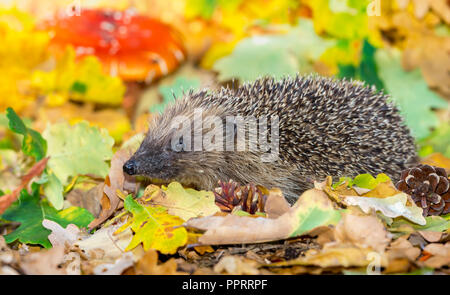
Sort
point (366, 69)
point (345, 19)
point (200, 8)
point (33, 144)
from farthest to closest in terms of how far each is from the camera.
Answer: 1. point (200, 8)
2. point (345, 19)
3. point (366, 69)
4. point (33, 144)

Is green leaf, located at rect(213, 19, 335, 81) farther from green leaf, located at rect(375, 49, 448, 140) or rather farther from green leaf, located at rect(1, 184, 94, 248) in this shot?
green leaf, located at rect(1, 184, 94, 248)

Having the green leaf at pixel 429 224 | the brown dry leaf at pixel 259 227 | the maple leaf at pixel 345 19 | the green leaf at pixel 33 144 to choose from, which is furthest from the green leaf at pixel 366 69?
the green leaf at pixel 33 144

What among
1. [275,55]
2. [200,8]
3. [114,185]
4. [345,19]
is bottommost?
[114,185]

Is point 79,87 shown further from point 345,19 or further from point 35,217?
point 345,19

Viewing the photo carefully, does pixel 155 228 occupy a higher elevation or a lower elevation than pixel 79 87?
lower

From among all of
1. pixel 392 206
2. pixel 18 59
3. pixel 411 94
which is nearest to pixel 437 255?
pixel 392 206

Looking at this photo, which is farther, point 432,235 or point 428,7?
point 428,7
